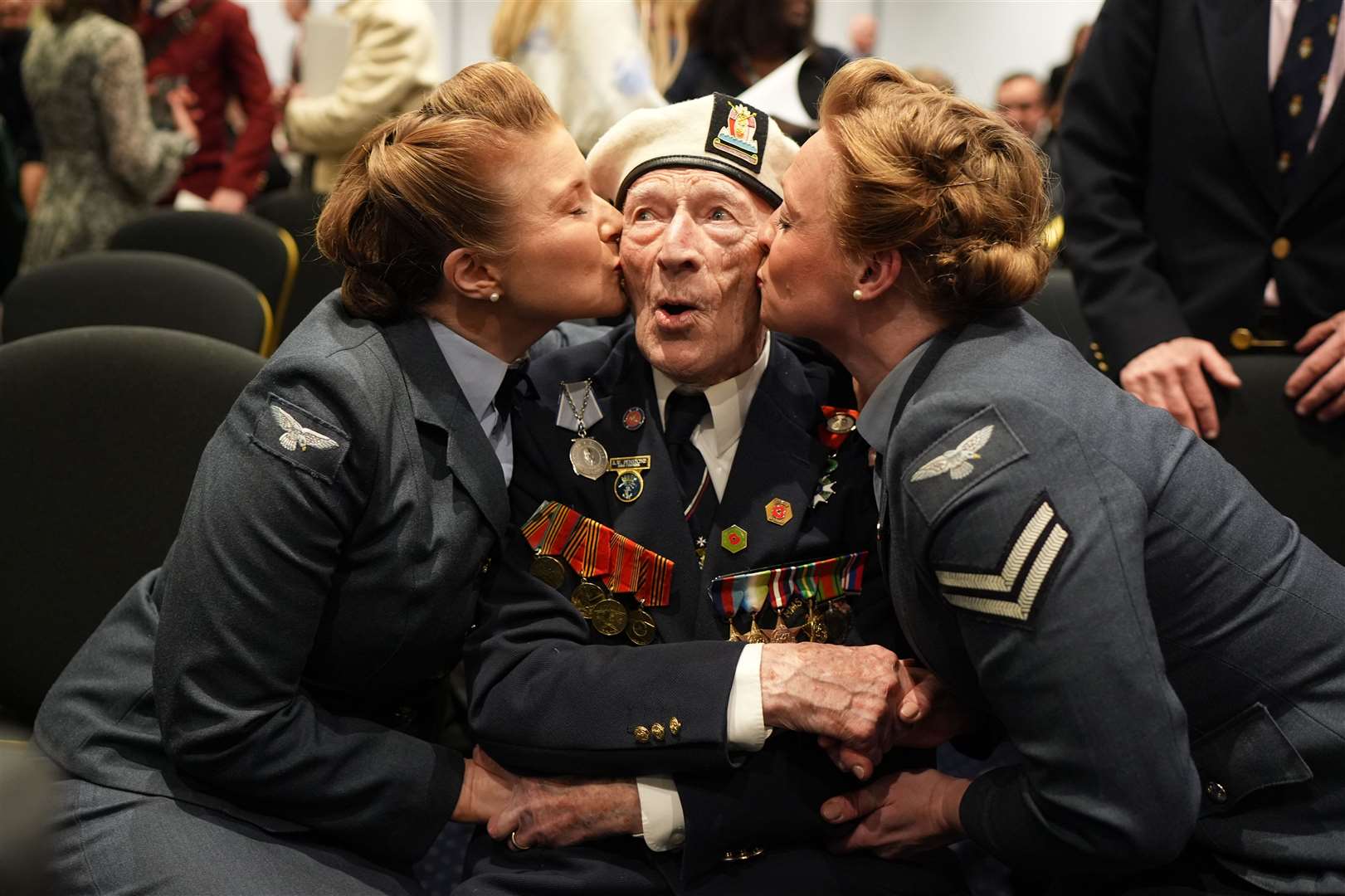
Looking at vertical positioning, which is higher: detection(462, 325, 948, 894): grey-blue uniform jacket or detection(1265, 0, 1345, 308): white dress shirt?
detection(1265, 0, 1345, 308): white dress shirt

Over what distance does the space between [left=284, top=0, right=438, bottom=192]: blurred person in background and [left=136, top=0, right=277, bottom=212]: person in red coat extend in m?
0.85

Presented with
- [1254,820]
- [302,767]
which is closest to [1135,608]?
[1254,820]

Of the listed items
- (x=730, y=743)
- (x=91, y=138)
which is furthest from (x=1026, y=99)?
(x=730, y=743)

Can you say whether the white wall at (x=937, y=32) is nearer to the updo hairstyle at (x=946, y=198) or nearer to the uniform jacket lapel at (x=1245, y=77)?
the uniform jacket lapel at (x=1245, y=77)

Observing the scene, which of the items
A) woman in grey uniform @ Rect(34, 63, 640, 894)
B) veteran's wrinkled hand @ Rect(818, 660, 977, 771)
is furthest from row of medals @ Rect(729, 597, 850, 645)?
woman in grey uniform @ Rect(34, 63, 640, 894)

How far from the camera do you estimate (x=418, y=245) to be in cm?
172

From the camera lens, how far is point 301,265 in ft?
11.9

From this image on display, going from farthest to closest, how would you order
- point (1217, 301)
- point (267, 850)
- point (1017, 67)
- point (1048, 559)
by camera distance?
point (1017, 67)
point (1217, 301)
point (267, 850)
point (1048, 559)

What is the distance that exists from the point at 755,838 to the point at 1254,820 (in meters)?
0.60

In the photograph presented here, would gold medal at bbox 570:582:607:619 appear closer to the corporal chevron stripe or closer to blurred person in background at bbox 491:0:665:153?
the corporal chevron stripe

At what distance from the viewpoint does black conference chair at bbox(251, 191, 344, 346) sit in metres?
3.39

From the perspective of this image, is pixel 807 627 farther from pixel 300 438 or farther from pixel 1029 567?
pixel 300 438

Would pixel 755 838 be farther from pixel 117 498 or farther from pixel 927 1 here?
pixel 927 1

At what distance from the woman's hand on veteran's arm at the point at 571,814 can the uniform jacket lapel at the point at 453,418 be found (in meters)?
0.36
